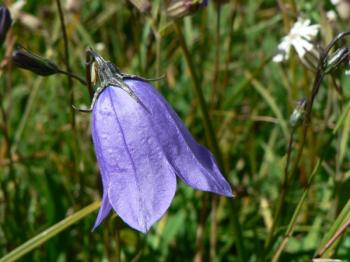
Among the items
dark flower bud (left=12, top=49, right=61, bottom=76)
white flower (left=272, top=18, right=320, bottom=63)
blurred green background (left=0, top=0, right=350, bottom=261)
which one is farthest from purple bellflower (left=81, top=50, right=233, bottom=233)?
white flower (left=272, top=18, right=320, bottom=63)

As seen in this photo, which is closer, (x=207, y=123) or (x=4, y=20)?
(x=207, y=123)

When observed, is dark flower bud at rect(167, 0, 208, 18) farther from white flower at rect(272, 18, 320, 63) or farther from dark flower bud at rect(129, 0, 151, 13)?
white flower at rect(272, 18, 320, 63)

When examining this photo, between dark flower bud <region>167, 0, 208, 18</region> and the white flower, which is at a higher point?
dark flower bud <region>167, 0, 208, 18</region>

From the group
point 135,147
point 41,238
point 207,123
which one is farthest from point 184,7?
point 41,238

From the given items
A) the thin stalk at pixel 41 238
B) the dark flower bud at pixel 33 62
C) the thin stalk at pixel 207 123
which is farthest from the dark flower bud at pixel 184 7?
the thin stalk at pixel 41 238

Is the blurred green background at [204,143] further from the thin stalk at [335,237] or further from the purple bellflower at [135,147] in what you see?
the purple bellflower at [135,147]

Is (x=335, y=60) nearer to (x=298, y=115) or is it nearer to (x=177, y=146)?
(x=298, y=115)
